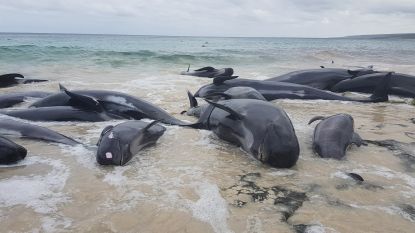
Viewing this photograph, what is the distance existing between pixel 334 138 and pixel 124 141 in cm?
284

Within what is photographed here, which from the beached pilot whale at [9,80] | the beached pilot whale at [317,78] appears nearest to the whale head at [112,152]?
the beached pilot whale at [317,78]

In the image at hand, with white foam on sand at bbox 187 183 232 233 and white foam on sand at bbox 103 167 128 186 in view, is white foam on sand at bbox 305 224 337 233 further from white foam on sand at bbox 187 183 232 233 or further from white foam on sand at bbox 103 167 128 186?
white foam on sand at bbox 103 167 128 186

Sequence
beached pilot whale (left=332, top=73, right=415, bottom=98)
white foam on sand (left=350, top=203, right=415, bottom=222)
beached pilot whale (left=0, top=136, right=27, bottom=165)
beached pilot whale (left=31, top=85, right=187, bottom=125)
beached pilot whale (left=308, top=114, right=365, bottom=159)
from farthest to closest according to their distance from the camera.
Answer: beached pilot whale (left=332, top=73, right=415, bottom=98)
beached pilot whale (left=31, top=85, right=187, bottom=125)
beached pilot whale (left=308, top=114, right=365, bottom=159)
beached pilot whale (left=0, top=136, right=27, bottom=165)
white foam on sand (left=350, top=203, right=415, bottom=222)

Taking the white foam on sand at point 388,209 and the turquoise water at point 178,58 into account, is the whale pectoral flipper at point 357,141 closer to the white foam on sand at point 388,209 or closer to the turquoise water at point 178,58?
the white foam on sand at point 388,209

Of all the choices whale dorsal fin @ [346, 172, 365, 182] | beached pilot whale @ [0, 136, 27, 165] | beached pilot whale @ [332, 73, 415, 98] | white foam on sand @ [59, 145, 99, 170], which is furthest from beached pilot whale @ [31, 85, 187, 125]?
beached pilot whale @ [332, 73, 415, 98]

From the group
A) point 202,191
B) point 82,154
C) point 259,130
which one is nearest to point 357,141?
point 259,130

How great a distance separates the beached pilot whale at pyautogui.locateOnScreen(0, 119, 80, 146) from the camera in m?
6.01

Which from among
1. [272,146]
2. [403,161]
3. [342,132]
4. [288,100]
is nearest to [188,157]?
[272,146]

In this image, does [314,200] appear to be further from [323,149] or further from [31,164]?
[31,164]

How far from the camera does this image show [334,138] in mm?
5754

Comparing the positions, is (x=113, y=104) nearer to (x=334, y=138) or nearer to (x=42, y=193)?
(x=42, y=193)

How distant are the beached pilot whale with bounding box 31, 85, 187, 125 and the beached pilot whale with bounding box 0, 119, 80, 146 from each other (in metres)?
1.15

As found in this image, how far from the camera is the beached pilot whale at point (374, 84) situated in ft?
35.6

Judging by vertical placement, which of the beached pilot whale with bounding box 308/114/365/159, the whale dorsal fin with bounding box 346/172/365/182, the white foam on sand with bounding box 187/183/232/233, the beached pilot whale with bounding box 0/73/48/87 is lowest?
the beached pilot whale with bounding box 0/73/48/87
